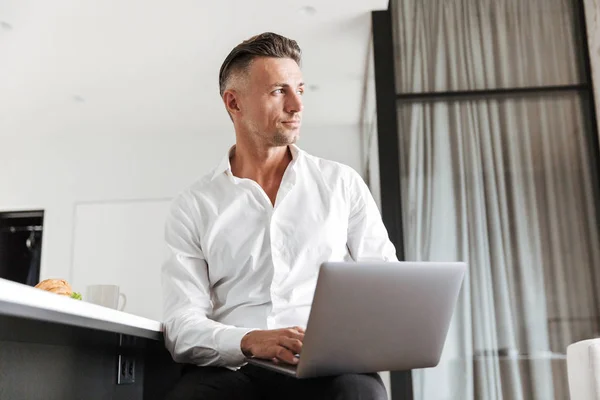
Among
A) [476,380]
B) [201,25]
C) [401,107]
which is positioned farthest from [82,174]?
[476,380]

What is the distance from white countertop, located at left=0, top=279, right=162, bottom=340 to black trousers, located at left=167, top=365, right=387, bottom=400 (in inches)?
5.9

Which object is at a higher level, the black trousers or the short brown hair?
the short brown hair

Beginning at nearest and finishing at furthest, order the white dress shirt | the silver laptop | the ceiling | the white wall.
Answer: the silver laptop
the white dress shirt
the ceiling
the white wall

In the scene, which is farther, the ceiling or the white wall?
the white wall

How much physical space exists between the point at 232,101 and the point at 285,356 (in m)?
0.81

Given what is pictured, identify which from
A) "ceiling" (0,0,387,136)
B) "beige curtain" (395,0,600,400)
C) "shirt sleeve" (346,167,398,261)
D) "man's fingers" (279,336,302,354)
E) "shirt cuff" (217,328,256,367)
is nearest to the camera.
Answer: "man's fingers" (279,336,302,354)

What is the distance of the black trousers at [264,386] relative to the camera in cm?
120

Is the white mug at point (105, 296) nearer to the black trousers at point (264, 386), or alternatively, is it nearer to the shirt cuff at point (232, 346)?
the black trousers at point (264, 386)

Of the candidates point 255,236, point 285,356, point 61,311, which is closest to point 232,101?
point 255,236

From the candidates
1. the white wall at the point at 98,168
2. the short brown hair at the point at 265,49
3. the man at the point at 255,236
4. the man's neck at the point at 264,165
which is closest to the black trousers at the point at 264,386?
the man at the point at 255,236

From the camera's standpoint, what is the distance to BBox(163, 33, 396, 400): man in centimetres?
139

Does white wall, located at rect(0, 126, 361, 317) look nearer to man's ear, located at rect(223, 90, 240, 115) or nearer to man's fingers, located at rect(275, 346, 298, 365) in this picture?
man's ear, located at rect(223, 90, 240, 115)

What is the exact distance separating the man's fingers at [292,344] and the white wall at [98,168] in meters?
4.21

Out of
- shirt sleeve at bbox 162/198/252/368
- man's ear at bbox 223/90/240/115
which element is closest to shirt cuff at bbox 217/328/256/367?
shirt sleeve at bbox 162/198/252/368
